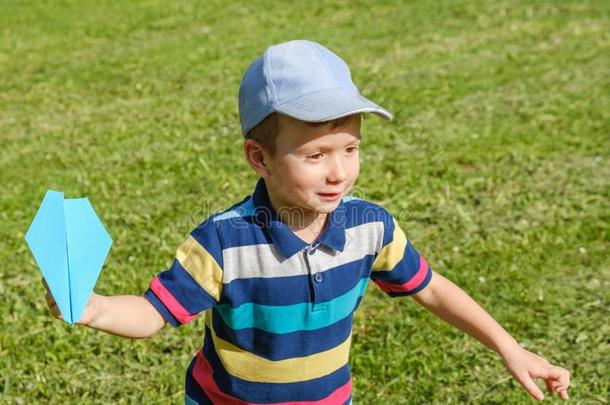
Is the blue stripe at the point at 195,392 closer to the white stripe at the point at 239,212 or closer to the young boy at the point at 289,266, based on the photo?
the young boy at the point at 289,266

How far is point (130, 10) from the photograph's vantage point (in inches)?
426

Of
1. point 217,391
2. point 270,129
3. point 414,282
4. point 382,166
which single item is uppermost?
point 270,129

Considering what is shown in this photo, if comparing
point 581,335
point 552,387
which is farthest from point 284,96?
point 581,335

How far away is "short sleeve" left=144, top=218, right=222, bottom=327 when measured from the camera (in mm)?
2303

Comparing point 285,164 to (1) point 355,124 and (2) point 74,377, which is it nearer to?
(1) point 355,124

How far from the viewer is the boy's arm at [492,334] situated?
252cm

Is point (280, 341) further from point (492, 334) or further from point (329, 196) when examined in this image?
point (492, 334)

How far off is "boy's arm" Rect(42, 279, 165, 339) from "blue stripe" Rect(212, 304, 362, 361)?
0.70 ft

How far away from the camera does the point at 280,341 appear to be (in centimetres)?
238

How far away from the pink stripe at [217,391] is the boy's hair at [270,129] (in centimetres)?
70

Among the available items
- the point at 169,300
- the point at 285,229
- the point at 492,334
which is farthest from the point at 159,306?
the point at 492,334

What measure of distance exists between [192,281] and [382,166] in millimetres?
3496

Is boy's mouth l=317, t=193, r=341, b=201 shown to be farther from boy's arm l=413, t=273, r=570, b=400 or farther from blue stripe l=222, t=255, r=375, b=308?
boy's arm l=413, t=273, r=570, b=400

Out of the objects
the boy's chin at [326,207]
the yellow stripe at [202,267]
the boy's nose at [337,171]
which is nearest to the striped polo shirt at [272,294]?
the yellow stripe at [202,267]
